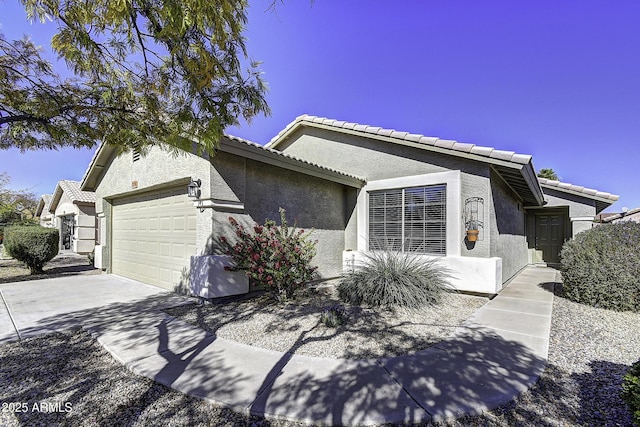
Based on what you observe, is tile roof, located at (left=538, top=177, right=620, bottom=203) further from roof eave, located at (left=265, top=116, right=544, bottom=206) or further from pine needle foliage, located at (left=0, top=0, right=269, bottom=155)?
pine needle foliage, located at (left=0, top=0, right=269, bottom=155)

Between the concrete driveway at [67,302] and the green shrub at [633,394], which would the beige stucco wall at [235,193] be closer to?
the concrete driveway at [67,302]

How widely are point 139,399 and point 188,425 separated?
2.67 feet

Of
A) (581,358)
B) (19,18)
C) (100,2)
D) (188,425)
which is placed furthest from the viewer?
(581,358)

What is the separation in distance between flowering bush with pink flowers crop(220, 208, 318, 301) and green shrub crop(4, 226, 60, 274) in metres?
9.63

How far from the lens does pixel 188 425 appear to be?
8.75 ft

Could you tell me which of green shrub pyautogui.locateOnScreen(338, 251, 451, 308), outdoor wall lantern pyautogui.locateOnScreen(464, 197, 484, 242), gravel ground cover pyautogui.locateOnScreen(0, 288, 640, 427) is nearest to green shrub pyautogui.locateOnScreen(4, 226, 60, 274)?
gravel ground cover pyautogui.locateOnScreen(0, 288, 640, 427)

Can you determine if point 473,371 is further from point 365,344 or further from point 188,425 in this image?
point 188,425

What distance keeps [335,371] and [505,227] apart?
8.73m

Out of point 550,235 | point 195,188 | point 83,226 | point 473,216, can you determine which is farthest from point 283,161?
point 83,226

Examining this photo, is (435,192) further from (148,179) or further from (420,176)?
(148,179)

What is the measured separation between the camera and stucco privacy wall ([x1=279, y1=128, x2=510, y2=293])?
7730 millimetres

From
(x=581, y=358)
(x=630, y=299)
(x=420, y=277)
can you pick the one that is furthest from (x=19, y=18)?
(x=630, y=299)

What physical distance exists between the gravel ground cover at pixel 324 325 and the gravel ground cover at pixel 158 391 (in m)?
1.44

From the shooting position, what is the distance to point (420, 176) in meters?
8.58
